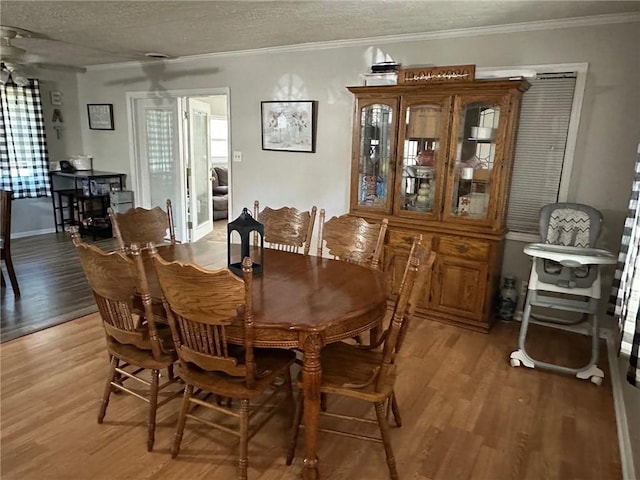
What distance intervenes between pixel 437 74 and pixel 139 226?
8.10 ft

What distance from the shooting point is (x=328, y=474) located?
1.97m

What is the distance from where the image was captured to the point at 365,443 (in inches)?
86.2

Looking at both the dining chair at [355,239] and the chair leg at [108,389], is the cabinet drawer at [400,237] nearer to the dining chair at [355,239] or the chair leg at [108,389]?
the dining chair at [355,239]

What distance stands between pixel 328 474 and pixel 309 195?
10.1ft

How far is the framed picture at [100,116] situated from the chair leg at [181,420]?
17.6 ft

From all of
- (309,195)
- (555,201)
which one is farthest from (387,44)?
(555,201)

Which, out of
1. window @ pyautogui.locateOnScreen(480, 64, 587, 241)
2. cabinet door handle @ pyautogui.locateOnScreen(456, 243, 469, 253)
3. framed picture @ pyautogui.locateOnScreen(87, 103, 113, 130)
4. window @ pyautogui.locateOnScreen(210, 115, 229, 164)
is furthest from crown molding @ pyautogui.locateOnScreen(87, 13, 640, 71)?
window @ pyautogui.locateOnScreen(210, 115, 229, 164)

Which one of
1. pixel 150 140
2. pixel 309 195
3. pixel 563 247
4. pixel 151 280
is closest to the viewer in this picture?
pixel 151 280

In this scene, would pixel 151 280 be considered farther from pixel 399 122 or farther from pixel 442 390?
pixel 399 122

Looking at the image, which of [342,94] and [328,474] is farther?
[342,94]

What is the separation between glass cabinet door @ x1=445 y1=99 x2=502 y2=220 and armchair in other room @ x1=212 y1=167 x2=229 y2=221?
14.9ft

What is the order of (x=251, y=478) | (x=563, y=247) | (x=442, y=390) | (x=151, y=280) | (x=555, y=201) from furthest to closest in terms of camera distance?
(x=555, y=201)
(x=563, y=247)
(x=442, y=390)
(x=151, y=280)
(x=251, y=478)

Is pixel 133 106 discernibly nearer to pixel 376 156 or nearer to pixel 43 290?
pixel 43 290

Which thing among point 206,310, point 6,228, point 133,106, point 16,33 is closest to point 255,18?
point 16,33
